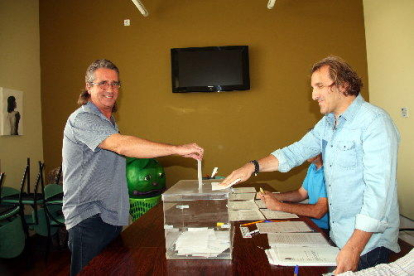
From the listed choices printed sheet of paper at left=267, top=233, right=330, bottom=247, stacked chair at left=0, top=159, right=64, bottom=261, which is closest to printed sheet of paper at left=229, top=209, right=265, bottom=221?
printed sheet of paper at left=267, top=233, right=330, bottom=247

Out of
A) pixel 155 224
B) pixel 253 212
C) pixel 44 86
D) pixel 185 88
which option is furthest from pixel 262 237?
pixel 44 86

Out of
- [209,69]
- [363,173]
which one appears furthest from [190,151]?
[209,69]

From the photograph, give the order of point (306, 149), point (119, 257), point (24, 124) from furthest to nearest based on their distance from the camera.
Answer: point (24, 124), point (306, 149), point (119, 257)

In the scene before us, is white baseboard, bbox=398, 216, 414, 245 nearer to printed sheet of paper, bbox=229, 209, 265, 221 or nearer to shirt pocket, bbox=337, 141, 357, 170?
printed sheet of paper, bbox=229, 209, 265, 221

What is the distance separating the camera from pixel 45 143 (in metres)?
4.30

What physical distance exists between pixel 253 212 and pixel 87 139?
107 cm

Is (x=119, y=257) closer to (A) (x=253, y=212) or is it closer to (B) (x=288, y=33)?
(A) (x=253, y=212)

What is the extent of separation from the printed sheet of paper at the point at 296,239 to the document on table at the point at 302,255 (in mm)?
48

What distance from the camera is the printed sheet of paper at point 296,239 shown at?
1355 millimetres

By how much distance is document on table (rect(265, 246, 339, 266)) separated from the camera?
3.79 ft

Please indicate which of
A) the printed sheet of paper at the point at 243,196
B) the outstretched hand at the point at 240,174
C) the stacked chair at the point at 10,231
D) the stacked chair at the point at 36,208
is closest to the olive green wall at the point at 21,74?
the stacked chair at the point at 36,208

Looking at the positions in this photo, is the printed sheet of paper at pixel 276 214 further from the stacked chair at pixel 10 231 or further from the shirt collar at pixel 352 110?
the stacked chair at pixel 10 231

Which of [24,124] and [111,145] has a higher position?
[24,124]

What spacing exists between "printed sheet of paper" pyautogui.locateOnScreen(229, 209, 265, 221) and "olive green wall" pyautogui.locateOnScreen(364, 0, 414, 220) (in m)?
2.21
